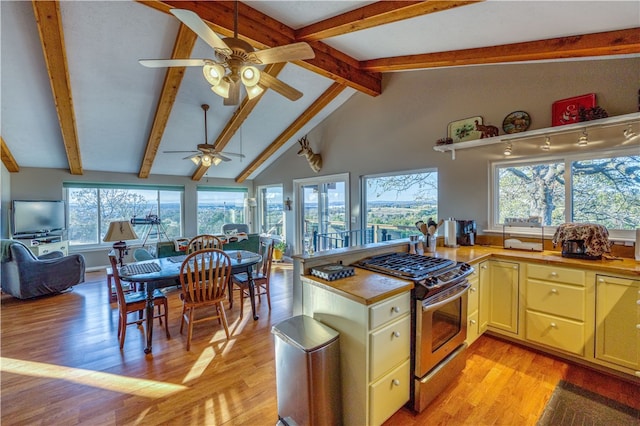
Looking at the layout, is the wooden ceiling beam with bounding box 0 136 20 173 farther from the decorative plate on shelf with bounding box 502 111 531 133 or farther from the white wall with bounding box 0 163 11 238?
the decorative plate on shelf with bounding box 502 111 531 133

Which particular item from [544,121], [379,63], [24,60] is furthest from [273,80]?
[24,60]

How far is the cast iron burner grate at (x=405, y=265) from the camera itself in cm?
193

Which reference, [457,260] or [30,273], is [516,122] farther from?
[30,273]

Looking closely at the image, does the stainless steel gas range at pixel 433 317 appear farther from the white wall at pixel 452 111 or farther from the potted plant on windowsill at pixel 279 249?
the potted plant on windowsill at pixel 279 249

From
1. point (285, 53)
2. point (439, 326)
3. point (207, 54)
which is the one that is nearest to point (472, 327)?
point (439, 326)

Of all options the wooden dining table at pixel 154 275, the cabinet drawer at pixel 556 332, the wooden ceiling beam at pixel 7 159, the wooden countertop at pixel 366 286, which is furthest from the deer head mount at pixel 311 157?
the wooden ceiling beam at pixel 7 159

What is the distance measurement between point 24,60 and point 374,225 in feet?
16.8

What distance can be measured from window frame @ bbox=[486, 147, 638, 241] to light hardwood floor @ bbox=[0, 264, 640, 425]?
1.27 meters

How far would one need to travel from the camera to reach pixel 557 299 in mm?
2350

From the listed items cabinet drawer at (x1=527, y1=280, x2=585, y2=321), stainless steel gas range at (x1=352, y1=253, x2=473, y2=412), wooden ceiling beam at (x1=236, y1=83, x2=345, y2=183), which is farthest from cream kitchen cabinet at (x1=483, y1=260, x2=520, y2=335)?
wooden ceiling beam at (x1=236, y1=83, x2=345, y2=183)

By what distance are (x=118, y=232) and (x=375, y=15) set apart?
3532 mm

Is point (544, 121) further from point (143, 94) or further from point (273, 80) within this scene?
point (143, 94)

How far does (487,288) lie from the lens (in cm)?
272

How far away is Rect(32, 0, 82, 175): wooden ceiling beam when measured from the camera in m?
2.63
